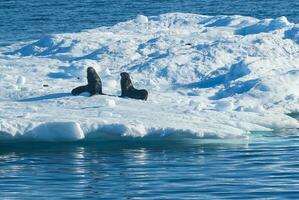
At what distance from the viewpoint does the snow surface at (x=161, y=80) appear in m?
21.5

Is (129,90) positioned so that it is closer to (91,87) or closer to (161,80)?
(91,87)

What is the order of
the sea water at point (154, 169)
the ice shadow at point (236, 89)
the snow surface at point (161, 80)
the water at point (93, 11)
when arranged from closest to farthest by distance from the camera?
1. the sea water at point (154, 169)
2. the snow surface at point (161, 80)
3. the ice shadow at point (236, 89)
4. the water at point (93, 11)

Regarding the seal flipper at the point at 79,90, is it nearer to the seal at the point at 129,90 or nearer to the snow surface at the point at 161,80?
the snow surface at the point at 161,80

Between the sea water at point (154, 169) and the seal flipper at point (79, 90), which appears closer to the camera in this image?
the sea water at point (154, 169)

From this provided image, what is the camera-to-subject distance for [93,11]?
51.1 meters

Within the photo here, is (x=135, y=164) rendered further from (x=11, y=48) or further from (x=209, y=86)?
(x=11, y=48)

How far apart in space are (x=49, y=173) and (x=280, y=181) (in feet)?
12.1

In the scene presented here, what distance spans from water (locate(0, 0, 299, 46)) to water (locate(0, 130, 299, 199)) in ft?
65.9

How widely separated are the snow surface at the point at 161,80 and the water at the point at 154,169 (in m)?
0.33

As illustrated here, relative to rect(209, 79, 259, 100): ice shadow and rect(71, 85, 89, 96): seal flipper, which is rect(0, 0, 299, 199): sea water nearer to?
rect(209, 79, 259, 100): ice shadow

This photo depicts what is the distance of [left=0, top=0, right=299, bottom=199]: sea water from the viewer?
55.0ft

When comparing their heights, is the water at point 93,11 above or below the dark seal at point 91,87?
above

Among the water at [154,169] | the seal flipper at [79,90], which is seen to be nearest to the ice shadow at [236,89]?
the seal flipper at [79,90]

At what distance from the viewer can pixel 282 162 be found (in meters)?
19.5
